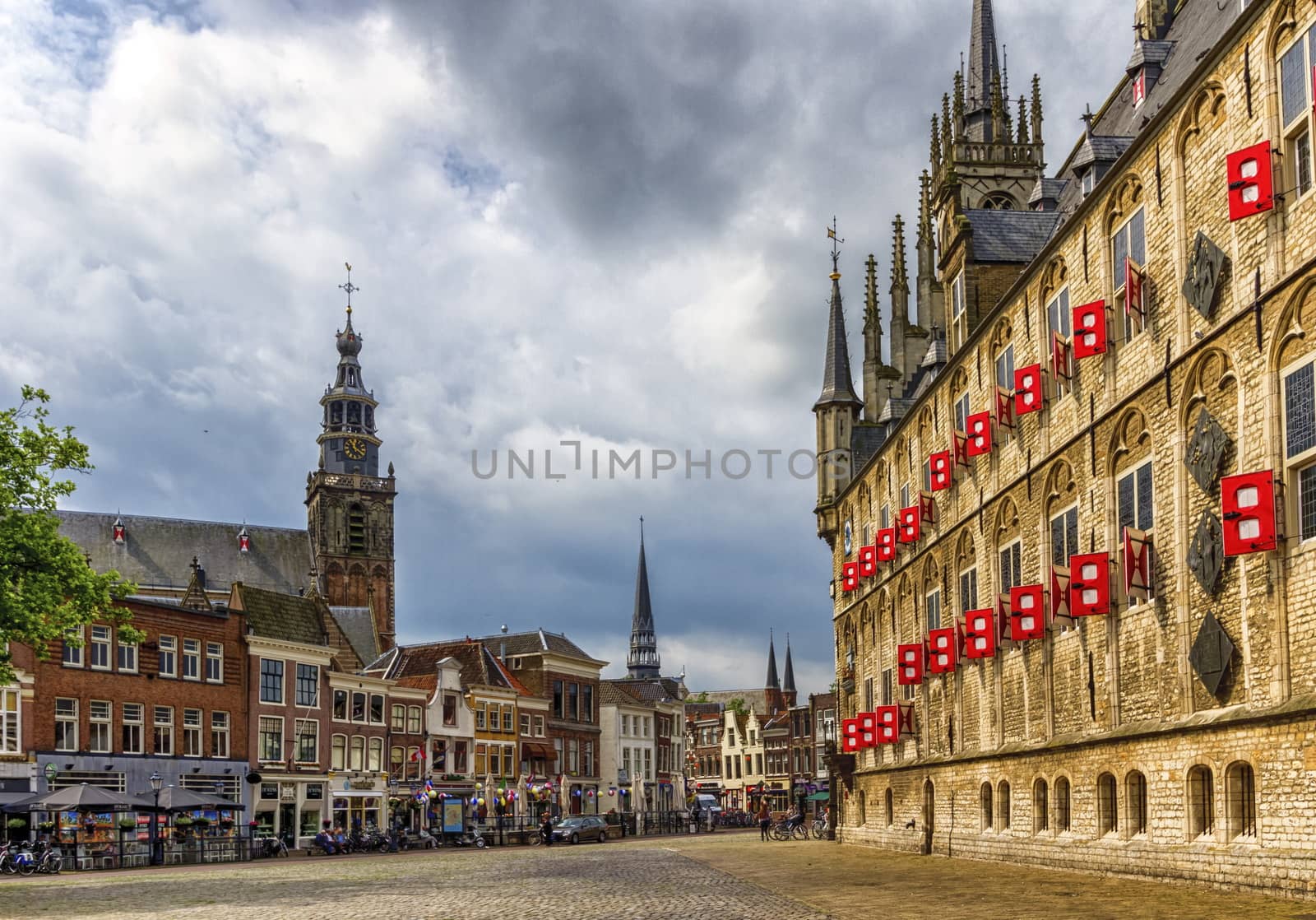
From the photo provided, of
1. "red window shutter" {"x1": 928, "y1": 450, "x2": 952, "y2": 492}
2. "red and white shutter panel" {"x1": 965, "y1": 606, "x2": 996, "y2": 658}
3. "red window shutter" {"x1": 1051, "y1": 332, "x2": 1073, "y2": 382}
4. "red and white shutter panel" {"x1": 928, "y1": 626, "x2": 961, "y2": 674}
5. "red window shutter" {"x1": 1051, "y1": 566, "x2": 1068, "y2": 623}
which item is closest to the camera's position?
"red window shutter" {"x1": 1051, "y1": 566, "x2": 1068, "y2": 623}

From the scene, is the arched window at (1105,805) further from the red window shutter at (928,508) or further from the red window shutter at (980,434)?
the red window shutter at (928,508)

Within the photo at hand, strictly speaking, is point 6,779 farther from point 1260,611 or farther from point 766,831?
point 1260,611

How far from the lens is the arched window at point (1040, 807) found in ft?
89.8

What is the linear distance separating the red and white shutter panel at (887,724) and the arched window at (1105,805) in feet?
52.8

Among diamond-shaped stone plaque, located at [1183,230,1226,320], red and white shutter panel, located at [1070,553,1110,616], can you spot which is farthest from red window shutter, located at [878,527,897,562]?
diamond-shaped stone plaque, located at [1183,230,1226,320]

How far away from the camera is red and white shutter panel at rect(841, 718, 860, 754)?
44.2 metres

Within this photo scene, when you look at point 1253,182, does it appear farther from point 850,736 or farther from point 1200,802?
point 850,736

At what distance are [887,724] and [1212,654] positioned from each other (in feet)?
70.6

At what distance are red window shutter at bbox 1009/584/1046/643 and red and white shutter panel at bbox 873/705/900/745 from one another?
547 inches

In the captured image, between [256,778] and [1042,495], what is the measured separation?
3754 cm

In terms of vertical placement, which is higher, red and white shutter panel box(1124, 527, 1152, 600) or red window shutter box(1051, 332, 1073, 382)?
red window shutter box(1051, 332, 1073, 382)

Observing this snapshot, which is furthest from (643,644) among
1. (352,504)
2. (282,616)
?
(282,616)

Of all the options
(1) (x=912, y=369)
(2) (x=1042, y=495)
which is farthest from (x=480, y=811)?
(2) (x=1042, y=495)

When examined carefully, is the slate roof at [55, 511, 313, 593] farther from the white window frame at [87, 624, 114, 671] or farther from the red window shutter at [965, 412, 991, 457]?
the red window shutter at [965, 412, 991, 457]
